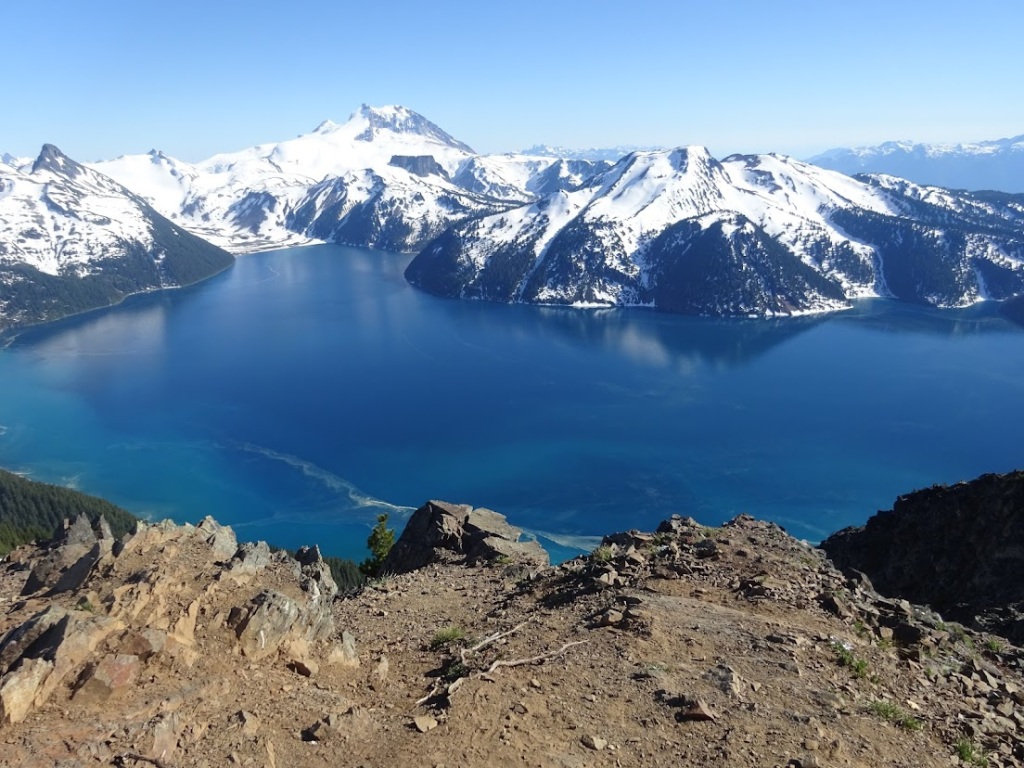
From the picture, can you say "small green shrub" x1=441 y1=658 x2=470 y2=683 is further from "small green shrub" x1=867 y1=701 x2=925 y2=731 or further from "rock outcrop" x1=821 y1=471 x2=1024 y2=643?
"rock outcrop" x1=821 y1=471 x2=1024 y2=643

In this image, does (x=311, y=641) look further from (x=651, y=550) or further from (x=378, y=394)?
(x=378, y=394)

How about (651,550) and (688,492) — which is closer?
(651,550)

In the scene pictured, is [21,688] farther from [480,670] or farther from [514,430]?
[514,430]

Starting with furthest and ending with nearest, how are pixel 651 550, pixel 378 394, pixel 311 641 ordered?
1. pixel 378 394
2. pixel 651 550
3. pixel 311 641

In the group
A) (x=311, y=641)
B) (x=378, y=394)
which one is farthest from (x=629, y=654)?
(x=378, y=394)

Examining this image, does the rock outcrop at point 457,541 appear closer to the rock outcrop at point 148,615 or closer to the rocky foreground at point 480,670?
the rocky foreground at point 480,670

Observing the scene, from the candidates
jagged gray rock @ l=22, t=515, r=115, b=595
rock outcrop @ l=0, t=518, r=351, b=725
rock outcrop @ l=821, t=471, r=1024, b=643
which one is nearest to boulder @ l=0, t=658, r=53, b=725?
rock outcrop @ l=0, t=518, r=351, b=725

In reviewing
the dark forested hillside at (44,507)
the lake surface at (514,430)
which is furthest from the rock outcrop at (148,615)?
the dark forested hillside at (44,507)
